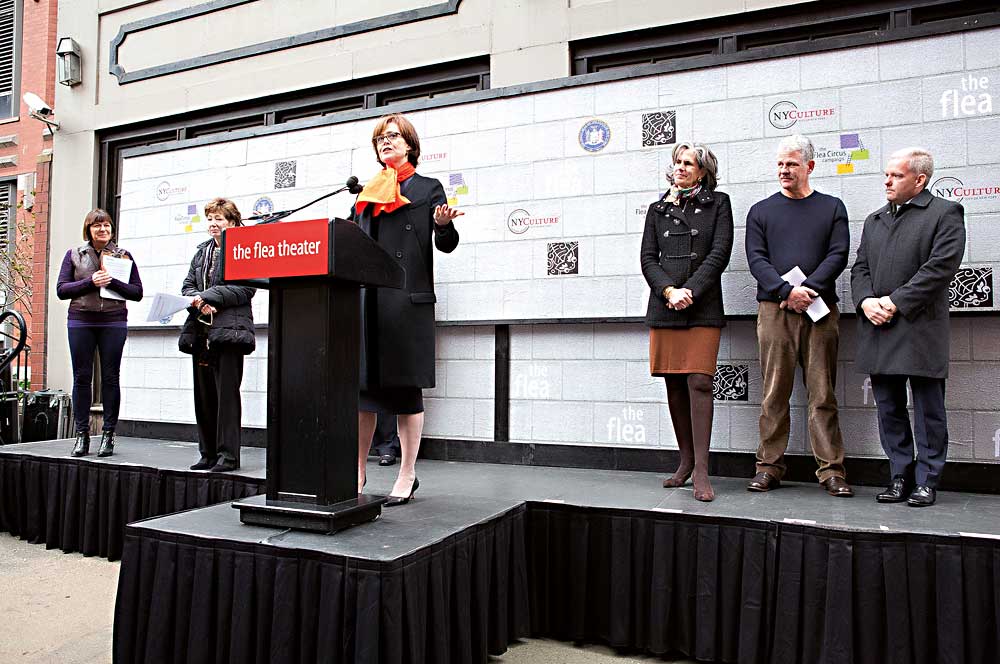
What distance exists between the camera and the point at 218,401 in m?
3.67

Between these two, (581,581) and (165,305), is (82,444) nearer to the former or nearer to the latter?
(165,305)

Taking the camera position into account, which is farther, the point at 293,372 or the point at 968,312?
the point at 968,312

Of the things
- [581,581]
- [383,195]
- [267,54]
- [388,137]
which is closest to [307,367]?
[383,195]

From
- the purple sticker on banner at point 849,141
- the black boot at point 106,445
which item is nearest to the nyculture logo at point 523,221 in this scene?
the purple sticker on banner at point 849,141

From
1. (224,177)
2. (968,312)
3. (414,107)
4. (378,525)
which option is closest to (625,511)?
(378,525)

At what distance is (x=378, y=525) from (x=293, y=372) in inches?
21.1

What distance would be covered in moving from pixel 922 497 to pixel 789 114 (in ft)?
6.13

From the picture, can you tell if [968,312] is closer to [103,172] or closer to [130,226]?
[130,226]

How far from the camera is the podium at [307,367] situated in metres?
2.07

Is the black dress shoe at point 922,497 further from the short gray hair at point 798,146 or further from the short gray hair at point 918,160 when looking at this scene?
the short gray hair at point 798,146

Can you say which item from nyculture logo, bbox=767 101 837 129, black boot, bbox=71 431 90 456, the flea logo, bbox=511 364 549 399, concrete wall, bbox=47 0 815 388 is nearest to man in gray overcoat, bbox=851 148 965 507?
nyculture logo, bbox=767 101 837 129

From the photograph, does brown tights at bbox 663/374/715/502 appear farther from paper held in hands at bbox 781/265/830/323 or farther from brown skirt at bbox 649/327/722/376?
paper held in hands at bbox 781/265/830/323

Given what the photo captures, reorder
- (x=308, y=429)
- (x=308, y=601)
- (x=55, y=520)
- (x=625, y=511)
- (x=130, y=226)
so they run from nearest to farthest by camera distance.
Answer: (x=308, y=601), (x=308, y=429), (x=625, y=511), (x=55, y=520), (x=130, y=226)

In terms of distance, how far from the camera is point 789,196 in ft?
10.2
